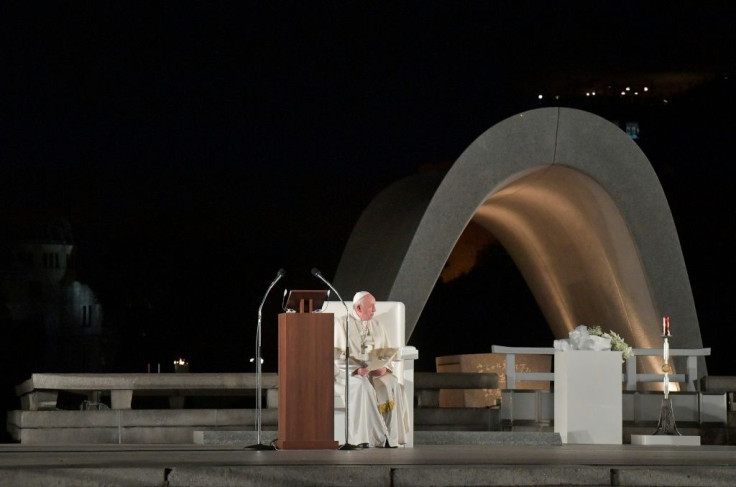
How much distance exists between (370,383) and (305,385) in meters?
1.95

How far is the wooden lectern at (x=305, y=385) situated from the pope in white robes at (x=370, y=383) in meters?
1.59

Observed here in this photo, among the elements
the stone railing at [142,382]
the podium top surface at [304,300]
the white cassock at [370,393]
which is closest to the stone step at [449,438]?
the white cassock at [370,393]

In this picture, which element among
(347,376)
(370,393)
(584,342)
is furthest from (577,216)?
(347,376)

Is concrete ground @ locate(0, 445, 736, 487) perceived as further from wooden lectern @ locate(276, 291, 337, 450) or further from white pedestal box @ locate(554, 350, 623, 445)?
white pedestal box @ locate(554, 350, 623, 445)

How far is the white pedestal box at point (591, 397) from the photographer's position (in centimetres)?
1409

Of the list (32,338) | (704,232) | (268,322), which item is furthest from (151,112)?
(704,232)

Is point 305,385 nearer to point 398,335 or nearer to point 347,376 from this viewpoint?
point 347,376

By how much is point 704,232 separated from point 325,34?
1985cm

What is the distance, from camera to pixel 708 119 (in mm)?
57625

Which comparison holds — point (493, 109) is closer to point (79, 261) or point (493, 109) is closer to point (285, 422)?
point (79, 261)

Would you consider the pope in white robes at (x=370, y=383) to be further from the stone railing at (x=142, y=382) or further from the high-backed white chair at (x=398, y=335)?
the stone railing at (x=142, y=382)

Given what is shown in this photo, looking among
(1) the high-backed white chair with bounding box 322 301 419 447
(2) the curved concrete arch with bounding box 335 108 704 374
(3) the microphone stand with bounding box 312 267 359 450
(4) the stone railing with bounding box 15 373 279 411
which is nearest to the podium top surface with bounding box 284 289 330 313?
(3) the microphone stand with bounding box 312 267 359 450

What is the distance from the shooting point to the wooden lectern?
1088cm

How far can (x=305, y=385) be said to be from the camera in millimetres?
10883
